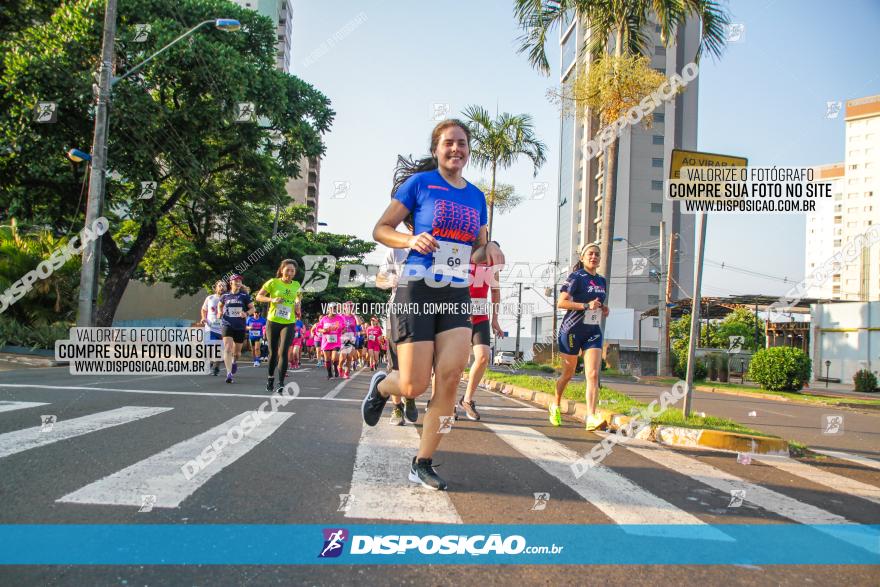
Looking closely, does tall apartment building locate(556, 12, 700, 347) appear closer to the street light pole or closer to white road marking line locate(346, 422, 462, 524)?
the street light pole

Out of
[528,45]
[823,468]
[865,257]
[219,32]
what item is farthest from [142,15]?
[865,257]

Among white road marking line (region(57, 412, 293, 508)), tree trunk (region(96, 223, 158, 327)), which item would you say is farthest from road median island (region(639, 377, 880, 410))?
tree trunk (region(96, 223, 158, 327))

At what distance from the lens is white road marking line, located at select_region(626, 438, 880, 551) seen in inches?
121

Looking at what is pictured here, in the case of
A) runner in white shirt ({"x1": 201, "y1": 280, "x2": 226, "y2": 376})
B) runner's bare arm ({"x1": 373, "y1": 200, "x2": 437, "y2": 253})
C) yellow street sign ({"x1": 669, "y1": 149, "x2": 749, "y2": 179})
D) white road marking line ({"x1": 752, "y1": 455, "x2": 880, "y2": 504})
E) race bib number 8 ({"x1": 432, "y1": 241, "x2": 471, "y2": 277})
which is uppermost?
yellow street sign ({"x1": 669, "y1": 149, "x2": 749, "y2": 179})

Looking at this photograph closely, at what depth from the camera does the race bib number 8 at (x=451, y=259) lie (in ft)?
12.1

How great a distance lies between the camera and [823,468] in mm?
5180

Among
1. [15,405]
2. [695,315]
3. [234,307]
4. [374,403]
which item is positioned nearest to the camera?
[374,403]

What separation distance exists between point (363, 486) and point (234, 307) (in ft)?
25.2

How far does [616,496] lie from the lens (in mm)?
3564

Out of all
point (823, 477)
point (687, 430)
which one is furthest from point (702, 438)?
point (823, 477)

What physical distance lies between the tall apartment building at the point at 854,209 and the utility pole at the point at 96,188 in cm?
8361

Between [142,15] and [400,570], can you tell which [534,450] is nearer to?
[400,570]

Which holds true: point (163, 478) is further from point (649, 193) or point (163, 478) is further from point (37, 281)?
point (649, 193)

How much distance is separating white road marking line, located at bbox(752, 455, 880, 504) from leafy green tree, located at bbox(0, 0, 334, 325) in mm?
19605
